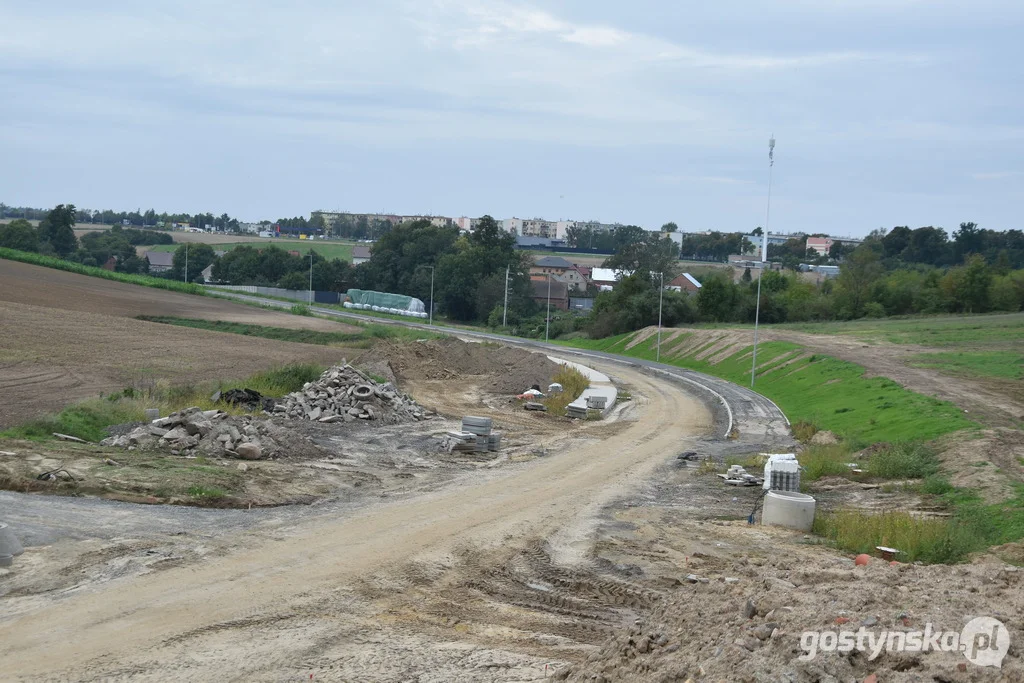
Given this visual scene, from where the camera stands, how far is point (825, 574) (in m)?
13.2

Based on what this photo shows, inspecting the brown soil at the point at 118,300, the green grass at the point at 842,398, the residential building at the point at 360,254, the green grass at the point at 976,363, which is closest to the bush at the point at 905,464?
the green grass at the point at 842,398

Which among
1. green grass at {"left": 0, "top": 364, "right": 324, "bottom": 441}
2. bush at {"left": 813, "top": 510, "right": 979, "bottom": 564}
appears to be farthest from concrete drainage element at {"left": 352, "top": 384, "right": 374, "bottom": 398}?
bush at {"left": 813, "top": 510, "right": 979, "bottom": 564}

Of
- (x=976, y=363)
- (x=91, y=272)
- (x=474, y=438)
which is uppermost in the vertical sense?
(x=91, y=272)

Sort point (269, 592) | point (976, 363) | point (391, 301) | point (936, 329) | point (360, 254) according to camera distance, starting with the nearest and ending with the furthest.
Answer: point (269, 592) → point (976, 363) → point (936, 329) → point (391, 301) → point (360, 254)

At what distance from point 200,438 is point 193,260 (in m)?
126

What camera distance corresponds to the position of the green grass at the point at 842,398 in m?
30.3

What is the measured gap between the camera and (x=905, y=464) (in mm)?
24891

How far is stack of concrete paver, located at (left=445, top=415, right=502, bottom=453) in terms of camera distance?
27.4 m

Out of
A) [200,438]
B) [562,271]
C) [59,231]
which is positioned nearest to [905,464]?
[200,438]

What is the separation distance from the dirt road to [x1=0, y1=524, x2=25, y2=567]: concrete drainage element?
5.84 ft

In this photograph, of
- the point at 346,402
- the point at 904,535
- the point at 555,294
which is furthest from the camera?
the point at 555,294

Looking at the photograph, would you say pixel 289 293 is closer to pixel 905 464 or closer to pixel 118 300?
pixel 118 300

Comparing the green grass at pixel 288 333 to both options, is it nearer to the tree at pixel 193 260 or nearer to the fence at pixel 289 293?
the fence at pixel 289 293

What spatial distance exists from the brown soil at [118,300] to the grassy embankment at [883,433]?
1251 inches
